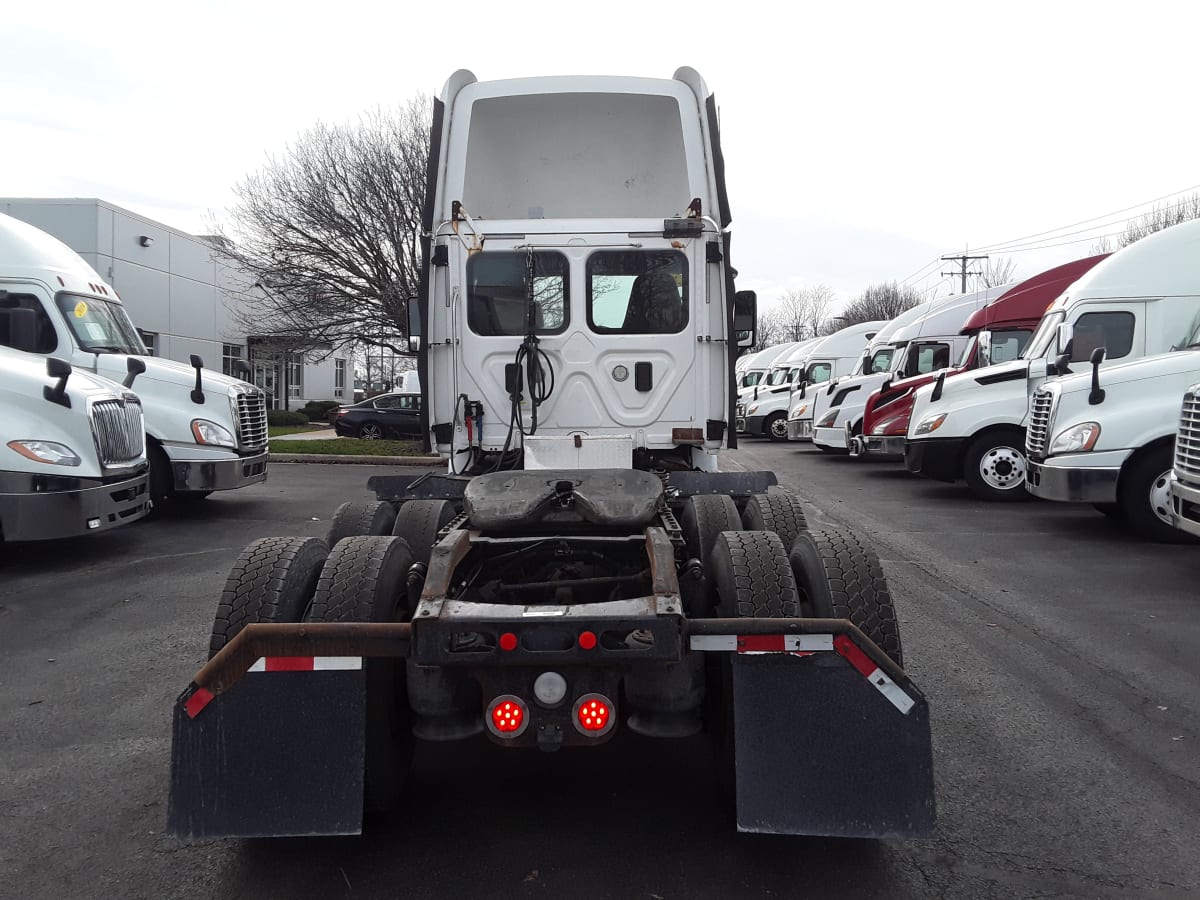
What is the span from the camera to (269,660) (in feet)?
9.36

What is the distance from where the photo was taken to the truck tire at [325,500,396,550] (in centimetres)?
496

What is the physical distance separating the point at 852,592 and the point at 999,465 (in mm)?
10214

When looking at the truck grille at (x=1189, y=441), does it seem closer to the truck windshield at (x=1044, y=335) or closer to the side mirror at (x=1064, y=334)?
the side mirror at (x=1064, y=334)

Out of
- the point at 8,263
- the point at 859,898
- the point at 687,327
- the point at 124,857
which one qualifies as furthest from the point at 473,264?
the point at 8,263

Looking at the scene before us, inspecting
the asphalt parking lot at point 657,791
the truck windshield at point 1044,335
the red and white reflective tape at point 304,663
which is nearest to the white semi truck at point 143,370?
the asphalt parking lot at point 657,791

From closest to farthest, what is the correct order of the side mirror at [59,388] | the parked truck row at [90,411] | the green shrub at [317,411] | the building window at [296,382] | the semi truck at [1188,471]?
the semi truck at [1188,471]
the parked truck row at [90,411]
the side mirror at [59,388]
the green shrub at [317,411]
the building window at [296,382]

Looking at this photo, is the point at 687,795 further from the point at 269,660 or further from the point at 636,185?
the point at 636,185

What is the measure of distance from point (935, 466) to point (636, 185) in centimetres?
761

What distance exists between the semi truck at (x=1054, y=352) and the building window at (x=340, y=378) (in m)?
39.4

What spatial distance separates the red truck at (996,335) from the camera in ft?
49.6

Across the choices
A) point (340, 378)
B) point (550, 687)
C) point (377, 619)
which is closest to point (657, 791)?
point (550, 687)

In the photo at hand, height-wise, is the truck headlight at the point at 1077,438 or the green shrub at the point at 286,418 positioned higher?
the green shrub at the point at 286,418

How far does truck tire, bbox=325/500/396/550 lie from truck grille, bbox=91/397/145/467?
430 centimetres

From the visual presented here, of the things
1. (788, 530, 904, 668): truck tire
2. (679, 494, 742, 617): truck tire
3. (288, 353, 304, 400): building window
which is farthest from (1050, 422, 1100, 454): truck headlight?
(288, 353, 304, 400): building window
